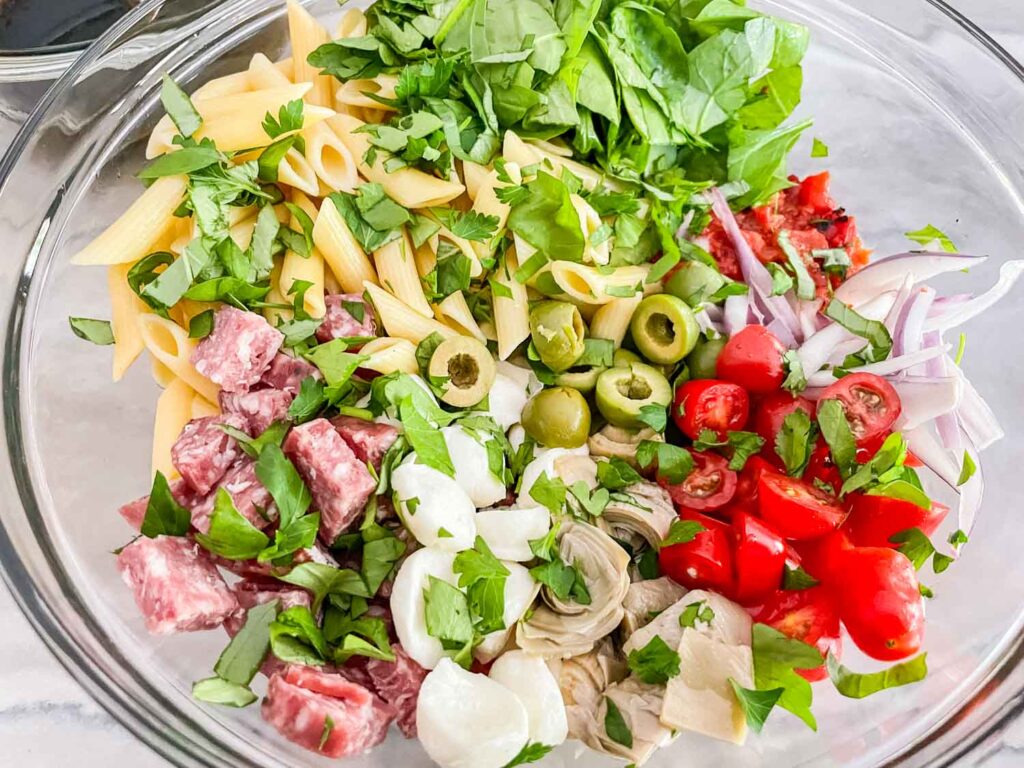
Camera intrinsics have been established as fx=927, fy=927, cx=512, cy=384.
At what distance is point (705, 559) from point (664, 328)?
44cm

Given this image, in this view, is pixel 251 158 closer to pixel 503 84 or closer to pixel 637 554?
pixel 503 84

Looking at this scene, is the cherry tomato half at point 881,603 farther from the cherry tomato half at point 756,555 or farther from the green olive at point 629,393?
the green olive at point 629,393

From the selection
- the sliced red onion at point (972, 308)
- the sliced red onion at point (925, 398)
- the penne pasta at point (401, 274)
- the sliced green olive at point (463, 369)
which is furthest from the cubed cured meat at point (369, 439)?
the sliced red onion at point (972, 308)

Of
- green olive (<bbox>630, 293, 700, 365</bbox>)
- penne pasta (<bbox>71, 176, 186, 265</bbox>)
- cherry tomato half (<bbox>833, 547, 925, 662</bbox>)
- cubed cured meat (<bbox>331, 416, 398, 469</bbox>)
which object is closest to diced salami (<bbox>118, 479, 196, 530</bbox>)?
cubed cured meat (<bbox>331, 416, 398, 469</bbox>)

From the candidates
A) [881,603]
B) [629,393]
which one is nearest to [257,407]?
[629,393]

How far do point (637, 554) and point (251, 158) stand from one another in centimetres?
95

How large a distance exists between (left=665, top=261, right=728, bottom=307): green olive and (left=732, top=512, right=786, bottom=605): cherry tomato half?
428mm

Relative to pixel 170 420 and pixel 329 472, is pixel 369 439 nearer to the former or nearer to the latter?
pixel 329 472

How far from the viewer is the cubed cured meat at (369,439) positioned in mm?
1465

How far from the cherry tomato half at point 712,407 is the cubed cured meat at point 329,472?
1.87 ft

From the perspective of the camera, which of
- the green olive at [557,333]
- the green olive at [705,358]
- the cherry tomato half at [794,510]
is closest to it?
the cherry tomato half at [794,510]

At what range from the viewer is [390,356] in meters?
1.53

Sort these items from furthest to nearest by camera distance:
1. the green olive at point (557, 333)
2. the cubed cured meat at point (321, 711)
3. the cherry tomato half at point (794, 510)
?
1. the green olive at point (557, 333)
2. the cherry tomato half at point (794, 510)
3. the cubed cured meat at point (321, 711)

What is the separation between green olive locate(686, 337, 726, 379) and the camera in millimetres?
1708
